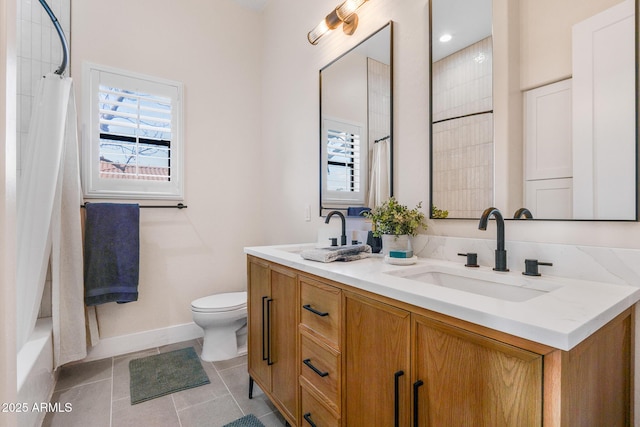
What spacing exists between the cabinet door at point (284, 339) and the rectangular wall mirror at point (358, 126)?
67 centimetres

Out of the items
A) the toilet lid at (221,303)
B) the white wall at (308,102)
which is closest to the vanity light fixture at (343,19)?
the white wall at (308,102)

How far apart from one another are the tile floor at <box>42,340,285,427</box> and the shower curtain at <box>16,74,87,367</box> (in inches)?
8.4

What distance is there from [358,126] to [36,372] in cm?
214

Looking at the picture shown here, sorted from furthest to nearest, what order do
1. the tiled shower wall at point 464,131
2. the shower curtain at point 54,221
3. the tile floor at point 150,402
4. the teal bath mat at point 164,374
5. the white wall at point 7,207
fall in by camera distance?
1. the teal bath mat at point 164,374
2. the shower curtain at point 54,221
3. the tile floor at point 150,402
4. the tiled shower wall at point 464,131
5. the white wall at point 7,207

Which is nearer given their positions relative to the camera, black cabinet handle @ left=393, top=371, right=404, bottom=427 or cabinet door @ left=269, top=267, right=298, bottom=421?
black cabinet handle @ left=393, top=371, right=404, bottom=427

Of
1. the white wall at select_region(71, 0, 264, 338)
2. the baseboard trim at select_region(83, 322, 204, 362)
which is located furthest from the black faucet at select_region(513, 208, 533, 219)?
the baseboard trim at select_region(83, 322, 204, 362)

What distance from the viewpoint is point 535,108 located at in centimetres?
108

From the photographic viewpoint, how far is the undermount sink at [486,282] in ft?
3.14

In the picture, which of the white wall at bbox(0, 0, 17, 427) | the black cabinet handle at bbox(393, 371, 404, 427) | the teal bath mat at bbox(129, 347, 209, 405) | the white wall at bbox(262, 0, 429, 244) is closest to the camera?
the white wall at bbox(0, 0, 17, 427)

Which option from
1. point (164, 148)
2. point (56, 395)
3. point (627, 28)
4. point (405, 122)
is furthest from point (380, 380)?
point (164, 148)

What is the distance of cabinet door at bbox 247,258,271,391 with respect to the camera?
1595 mm

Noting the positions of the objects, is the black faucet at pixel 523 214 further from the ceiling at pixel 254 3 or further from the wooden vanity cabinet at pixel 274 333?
the ceiling at pixel 254 3

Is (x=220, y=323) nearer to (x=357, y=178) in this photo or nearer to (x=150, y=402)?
(x=150, y=402)

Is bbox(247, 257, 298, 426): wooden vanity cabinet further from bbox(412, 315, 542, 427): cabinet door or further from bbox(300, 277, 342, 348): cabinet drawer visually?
bbox(412, 315, 542, 427): cabinet door
